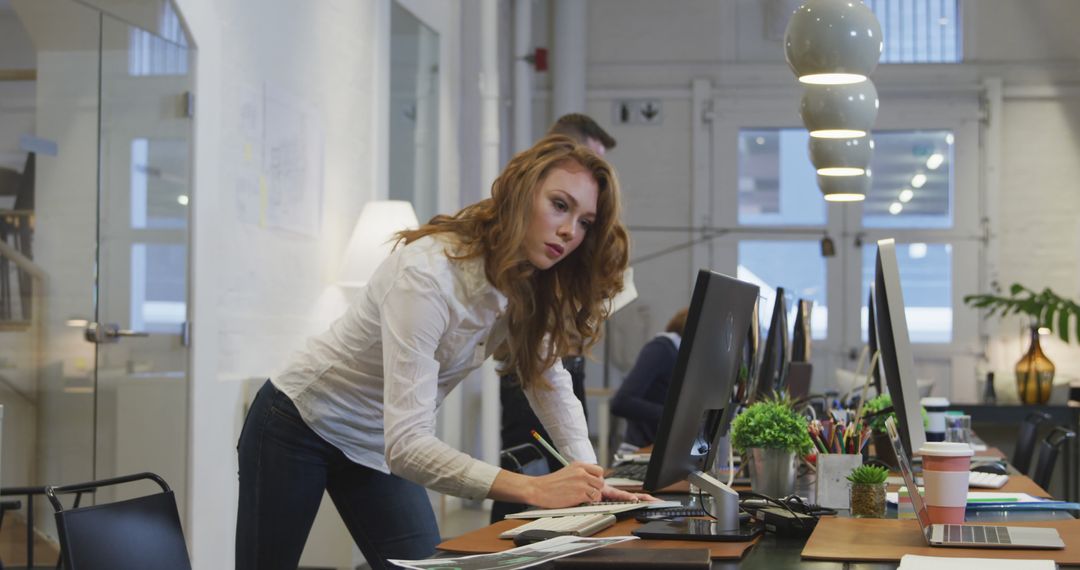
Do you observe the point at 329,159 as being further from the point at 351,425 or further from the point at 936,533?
the point at 936,533

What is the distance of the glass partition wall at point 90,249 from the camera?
3.40 m

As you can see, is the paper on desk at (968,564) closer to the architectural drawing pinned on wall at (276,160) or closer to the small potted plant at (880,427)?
the small potted plant at (880,427)

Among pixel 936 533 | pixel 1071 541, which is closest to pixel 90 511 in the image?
pixel 936 533

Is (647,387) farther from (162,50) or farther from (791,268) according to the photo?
(791,268)

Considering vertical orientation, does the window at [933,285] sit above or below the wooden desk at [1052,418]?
above

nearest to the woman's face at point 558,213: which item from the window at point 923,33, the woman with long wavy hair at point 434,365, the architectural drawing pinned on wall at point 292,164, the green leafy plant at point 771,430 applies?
the woman with long wavy hair at point 434,365

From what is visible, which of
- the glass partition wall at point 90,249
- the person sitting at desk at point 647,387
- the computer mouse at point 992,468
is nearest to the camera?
the computer mouse at point 992,468

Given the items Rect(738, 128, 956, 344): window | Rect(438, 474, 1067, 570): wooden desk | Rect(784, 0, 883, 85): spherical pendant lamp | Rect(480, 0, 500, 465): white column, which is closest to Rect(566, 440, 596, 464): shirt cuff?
Rect(438, 474, 1067, 570): wooden desk

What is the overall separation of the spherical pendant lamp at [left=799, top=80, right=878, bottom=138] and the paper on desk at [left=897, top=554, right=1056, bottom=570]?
240 centimetres

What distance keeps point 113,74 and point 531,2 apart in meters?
5.49

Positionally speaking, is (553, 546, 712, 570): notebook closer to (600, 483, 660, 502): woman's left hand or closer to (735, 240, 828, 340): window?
(600, 483, 660, 502): woman's left hand

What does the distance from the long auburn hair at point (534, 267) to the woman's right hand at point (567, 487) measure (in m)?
0.38

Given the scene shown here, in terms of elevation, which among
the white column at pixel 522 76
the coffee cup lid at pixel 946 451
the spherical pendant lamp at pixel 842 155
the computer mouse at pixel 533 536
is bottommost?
the computer mouse at pixel 533 536

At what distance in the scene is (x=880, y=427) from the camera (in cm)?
316
